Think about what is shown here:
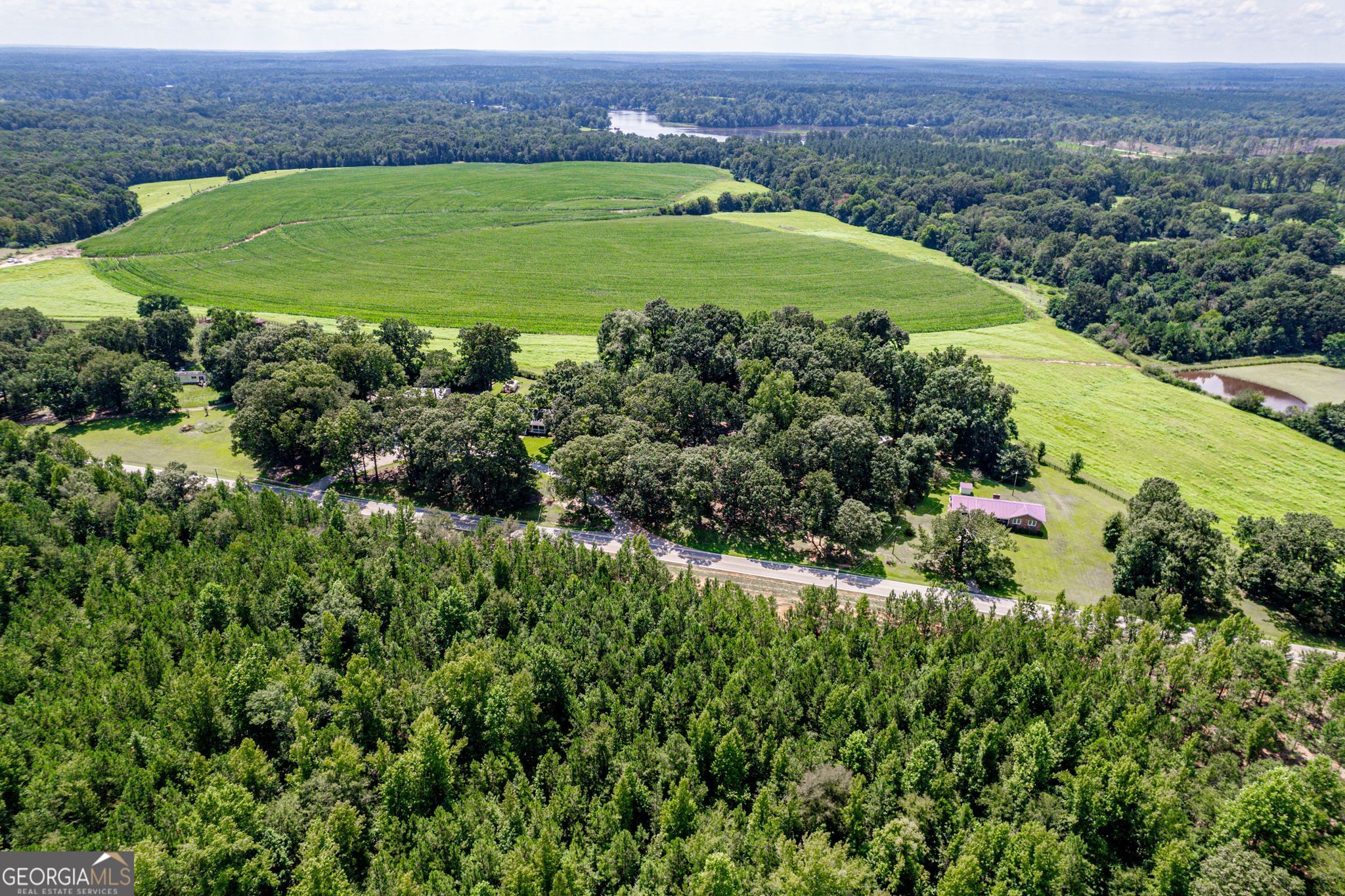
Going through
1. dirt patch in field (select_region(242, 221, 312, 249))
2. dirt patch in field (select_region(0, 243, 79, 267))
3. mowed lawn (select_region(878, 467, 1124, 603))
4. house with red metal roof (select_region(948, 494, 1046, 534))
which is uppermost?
dirt patch in field (select_region(242, 221, 312, 249))

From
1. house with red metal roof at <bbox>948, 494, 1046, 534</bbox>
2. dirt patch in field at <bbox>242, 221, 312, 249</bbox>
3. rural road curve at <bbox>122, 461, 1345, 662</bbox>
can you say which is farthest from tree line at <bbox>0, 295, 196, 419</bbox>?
house with red metal roof at <bbox>948, 494, 1046, 534</bbox>

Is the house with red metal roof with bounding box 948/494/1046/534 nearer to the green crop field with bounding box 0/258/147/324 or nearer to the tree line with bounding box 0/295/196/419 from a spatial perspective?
the tree line with bounding box 0/295/196/419

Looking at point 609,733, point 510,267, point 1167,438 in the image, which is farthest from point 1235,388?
point 510,267

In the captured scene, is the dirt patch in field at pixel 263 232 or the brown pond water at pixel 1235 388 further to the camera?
the dirt patch in field at pixel 263 232

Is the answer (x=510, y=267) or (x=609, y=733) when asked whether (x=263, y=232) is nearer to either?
(x=510, y=267)

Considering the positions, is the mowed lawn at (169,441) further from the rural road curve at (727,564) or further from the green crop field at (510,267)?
the green crop field at (510,267)

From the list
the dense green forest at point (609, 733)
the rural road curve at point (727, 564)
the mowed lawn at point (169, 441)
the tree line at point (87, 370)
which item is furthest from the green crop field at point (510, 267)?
the dense green forest at point (609, 733)

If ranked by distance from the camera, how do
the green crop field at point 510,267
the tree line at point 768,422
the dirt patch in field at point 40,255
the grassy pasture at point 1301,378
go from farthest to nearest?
the dirt patch in field at point 40,255, the green crop field at point 510,267, the grassy pasture at point 1301,378, the tree line at point 768,422
